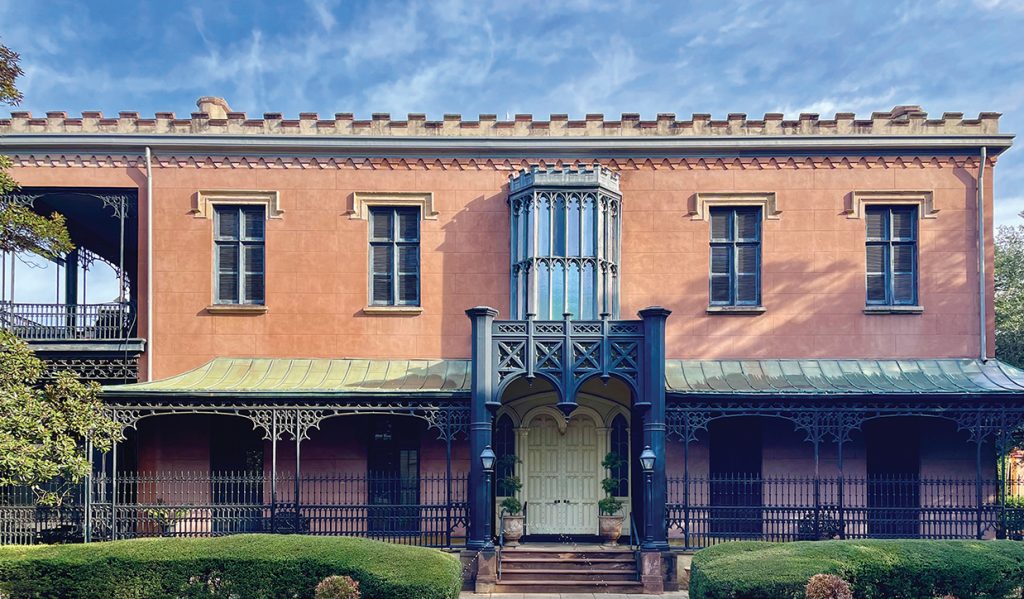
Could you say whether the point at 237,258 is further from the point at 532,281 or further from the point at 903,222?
the point at 903,222

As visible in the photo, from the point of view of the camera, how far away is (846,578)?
11070mm

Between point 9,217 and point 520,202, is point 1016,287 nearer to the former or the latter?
point 520,202

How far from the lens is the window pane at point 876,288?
54.9ft

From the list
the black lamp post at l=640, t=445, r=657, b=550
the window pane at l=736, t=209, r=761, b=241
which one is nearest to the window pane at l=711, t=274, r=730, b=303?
the window pane at l=736, t=209, r=761, b=241

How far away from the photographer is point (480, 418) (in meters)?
14.3

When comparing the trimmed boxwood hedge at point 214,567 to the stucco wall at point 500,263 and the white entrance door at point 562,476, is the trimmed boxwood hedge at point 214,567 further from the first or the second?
the stucco wall at point 500,263

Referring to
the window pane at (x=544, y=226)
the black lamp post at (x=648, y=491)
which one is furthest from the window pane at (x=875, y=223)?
the black lamp post at (x=648, y=491)

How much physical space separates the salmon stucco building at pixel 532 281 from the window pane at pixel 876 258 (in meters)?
0.05

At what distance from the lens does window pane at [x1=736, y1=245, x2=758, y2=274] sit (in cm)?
1684

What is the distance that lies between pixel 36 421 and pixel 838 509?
13202 mm

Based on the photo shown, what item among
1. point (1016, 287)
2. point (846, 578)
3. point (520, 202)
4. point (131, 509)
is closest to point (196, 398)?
point (131, 509)

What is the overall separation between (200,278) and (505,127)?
7088 millimetres

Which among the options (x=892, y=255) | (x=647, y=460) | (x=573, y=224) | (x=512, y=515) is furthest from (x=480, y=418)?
(x=892, y=255)

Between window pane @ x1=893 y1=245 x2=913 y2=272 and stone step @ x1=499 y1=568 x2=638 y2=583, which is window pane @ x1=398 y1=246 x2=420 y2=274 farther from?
window pane @ x1=893 y1=245 x2=913 y2=272
